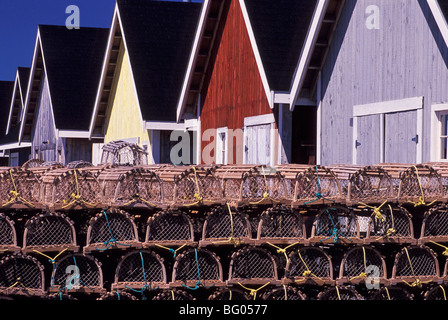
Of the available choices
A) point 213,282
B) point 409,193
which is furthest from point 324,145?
point 213,282

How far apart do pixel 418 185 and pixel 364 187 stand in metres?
0.68

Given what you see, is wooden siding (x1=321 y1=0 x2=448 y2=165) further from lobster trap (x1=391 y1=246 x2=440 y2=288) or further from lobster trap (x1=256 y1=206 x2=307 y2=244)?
lobster trap (x1=256 y1=206 x2=307 y2=244)

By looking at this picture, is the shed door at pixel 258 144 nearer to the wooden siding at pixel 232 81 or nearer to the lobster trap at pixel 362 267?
the wooden siding at pixel 232 81

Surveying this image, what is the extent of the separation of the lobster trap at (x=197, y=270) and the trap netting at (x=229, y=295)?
10cm

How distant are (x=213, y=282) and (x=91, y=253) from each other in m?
1.50

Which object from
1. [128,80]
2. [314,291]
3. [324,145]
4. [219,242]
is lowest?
[314,291]

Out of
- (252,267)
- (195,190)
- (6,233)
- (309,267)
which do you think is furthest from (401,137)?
(6,233)

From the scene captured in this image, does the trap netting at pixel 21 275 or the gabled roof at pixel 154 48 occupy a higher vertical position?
the gabled roof at pixel 154 48

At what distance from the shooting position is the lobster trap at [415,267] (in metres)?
9.84

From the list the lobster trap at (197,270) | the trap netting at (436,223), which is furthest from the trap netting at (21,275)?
the trap netting at (436,223)

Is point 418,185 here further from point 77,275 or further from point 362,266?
point 77,275

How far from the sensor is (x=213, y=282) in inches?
380
